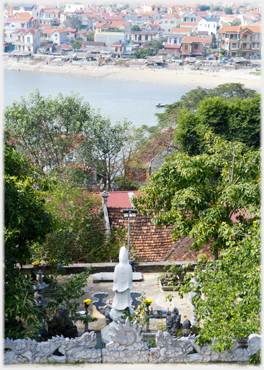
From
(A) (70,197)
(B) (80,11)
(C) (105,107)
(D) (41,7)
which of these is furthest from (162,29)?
(A) (70,197)

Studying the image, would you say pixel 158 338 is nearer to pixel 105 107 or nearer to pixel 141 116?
pixel 141 116

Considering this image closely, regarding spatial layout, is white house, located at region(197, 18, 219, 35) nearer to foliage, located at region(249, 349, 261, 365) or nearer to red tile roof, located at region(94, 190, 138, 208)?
red tile roof, located at region(94, 190, 138, 208)

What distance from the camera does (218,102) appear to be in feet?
64.8

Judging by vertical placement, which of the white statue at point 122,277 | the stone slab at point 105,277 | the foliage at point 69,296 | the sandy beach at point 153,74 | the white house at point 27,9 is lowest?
the stone slab at point 105,277

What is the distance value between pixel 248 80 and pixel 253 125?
162 feet

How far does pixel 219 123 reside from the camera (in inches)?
785

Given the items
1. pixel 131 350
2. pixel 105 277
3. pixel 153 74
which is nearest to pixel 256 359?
pixel 131 350

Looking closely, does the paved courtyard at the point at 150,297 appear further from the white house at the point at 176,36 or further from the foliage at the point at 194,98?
the white house at the point at 176,36

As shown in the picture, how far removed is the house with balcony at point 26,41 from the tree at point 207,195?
77083 millimetres

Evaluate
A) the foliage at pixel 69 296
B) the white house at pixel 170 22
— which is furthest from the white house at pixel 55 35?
the foliage at pixel 69 296

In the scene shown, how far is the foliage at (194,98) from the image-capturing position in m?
25.4

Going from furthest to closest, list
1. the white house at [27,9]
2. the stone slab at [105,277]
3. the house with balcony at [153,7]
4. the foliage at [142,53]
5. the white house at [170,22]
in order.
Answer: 1. the house with balcony at [153,7]
2. the white house at [170,22]
3. the white house at [27,9]
4. the foliage at [142,53]
5. the stone slab at [105,277]

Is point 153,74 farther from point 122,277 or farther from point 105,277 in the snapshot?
point 122,277

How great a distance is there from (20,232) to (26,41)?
8050 cm
